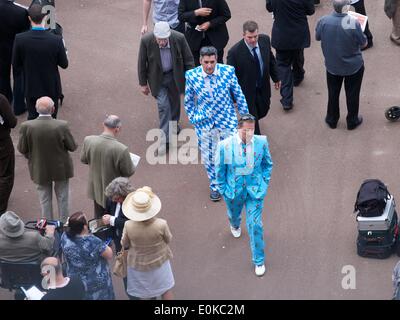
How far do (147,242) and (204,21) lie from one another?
4.32m

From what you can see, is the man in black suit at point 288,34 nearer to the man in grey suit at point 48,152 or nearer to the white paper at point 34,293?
the man in grey suit at point 48,152

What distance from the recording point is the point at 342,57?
38.5 ft

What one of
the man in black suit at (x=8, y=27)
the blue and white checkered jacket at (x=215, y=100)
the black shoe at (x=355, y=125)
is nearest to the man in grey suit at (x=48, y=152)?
the blue and white checkered jacket at (x=215, y=100)

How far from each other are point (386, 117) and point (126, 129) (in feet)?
10.7

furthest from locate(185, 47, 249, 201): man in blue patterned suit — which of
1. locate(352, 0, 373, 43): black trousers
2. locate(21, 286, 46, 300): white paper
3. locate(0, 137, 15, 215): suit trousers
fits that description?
locate(352, 0, 373, 43): black trousers

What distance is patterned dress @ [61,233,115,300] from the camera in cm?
902

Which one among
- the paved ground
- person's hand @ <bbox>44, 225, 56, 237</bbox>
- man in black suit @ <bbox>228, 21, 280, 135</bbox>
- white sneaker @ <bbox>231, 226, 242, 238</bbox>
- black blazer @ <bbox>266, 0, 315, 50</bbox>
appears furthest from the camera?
black blazer @ <bbox>266, 0, 315, 50</bbox>

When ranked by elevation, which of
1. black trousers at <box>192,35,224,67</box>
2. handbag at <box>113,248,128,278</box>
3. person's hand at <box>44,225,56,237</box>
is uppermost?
black trousers at <box>192,35,224,67</box>

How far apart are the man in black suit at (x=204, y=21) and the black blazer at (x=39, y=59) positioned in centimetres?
168

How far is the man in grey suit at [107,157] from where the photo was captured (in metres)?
9.97

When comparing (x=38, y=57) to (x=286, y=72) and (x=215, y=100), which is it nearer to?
(x=215, y=100)

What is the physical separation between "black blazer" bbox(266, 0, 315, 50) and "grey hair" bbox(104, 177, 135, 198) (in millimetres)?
3933

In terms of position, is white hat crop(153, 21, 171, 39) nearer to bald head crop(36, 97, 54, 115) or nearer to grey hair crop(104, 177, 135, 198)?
bald head crop(36, 97, 54, 115)

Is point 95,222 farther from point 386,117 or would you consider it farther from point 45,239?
point 386,117
